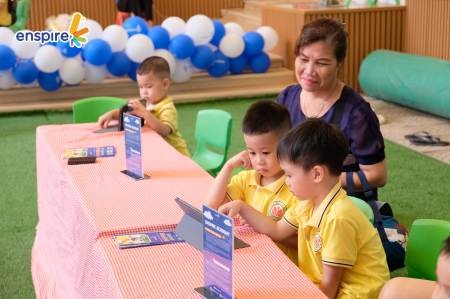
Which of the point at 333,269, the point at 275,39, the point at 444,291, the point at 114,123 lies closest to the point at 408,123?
the point at 275,39

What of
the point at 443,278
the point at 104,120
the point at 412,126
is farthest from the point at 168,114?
the point at 412,126

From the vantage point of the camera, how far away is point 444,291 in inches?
37.7

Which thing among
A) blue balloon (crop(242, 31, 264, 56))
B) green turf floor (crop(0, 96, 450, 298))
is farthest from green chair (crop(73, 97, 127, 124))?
blue balloon (crop(242, 31, 264, 56))

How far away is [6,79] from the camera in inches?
229

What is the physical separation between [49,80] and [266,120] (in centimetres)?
487

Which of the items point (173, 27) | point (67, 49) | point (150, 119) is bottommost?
point (150, 119)

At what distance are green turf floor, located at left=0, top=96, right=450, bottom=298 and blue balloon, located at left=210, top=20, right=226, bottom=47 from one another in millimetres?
1630

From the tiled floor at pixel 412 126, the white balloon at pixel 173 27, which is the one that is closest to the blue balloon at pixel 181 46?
the white balloon at pixel 173 27

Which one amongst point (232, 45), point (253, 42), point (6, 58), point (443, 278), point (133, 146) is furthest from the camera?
point (253, 42)

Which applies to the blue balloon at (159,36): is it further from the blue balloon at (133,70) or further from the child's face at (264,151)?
the child's face at (264,151)

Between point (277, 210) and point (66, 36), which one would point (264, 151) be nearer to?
point (277, 210)

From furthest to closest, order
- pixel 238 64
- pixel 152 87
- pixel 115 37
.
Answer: pixel 238 64 → pixel 115 37 → pixel 152 87

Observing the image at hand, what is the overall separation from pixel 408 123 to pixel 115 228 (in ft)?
13.8

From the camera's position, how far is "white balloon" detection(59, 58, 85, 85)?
19.2ft
